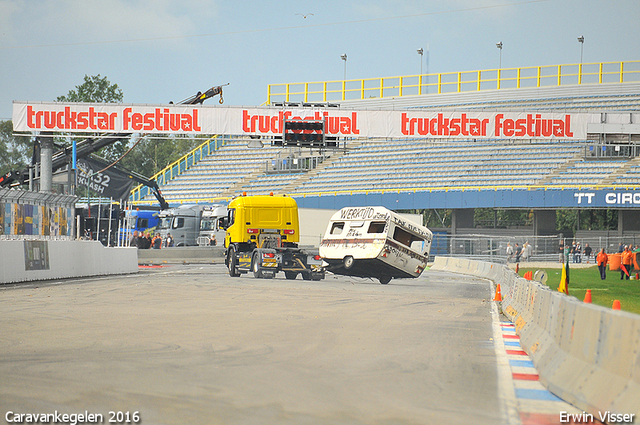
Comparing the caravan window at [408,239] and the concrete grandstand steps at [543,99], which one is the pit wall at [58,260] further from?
the concrete grandstand steps at [543,99]

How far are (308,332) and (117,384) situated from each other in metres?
4.82

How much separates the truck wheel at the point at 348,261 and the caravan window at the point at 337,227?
4.18ft

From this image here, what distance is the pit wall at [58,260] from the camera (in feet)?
69.2

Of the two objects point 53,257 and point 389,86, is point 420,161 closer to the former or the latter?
point 389,86

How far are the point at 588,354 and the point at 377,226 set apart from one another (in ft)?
64.5

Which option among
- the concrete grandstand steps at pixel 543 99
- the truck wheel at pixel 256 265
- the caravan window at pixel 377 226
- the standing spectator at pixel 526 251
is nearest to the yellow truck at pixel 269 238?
the truck wheel at pixel 256 265

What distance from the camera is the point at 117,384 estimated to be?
276 inches

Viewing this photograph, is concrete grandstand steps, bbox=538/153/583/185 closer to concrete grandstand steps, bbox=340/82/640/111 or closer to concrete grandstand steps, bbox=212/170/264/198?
concrete grandstand steps, bbox=340/82/640/111

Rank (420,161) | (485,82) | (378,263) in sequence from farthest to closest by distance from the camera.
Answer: (485,82) → (420,161) → (378,263)

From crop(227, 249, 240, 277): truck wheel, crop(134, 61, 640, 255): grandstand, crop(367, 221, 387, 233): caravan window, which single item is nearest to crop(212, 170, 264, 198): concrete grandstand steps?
crop(134, 61, 640, 255): grandstand

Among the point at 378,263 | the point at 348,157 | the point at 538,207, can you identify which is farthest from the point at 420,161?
the point at 378,263

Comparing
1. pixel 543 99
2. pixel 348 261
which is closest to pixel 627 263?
pixel 348 261

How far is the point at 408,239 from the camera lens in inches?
1057

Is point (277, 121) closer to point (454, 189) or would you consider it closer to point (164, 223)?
point (164, 223)
